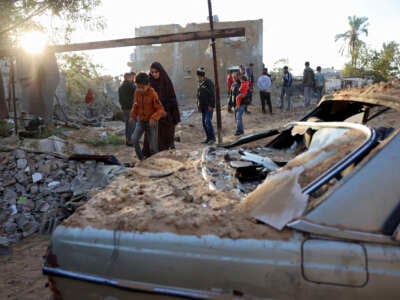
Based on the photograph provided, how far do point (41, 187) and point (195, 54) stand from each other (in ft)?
68.6

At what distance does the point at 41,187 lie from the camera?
5051mm

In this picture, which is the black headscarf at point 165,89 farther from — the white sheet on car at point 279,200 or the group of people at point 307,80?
the group of people at point 307,80

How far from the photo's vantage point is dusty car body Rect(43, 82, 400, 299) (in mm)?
A: 1379

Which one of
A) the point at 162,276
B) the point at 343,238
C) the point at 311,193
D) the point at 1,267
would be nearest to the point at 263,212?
the point at 311,193

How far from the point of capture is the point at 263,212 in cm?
160

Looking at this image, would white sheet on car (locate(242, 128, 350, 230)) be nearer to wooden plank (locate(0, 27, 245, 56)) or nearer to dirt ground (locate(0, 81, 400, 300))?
dirt ground (locate(0, 81, 400, 300))

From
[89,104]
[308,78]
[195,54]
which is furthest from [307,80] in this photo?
[195,54]

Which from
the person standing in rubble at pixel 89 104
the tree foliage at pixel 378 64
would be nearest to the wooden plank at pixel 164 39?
the person standing in rubble at pixel 89 104

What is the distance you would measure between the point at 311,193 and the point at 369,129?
0.58m

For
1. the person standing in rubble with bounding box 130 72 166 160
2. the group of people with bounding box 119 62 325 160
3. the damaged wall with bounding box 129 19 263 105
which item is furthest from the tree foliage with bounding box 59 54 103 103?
the person standing in rubble with bounding box 130 72 166 160

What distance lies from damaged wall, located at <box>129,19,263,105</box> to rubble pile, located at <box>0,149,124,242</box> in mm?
17912

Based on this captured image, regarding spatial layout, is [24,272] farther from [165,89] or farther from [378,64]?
[378,64]

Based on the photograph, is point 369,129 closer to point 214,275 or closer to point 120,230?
point 214,275

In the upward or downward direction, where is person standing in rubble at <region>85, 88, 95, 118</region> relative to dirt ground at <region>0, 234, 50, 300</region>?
upward
